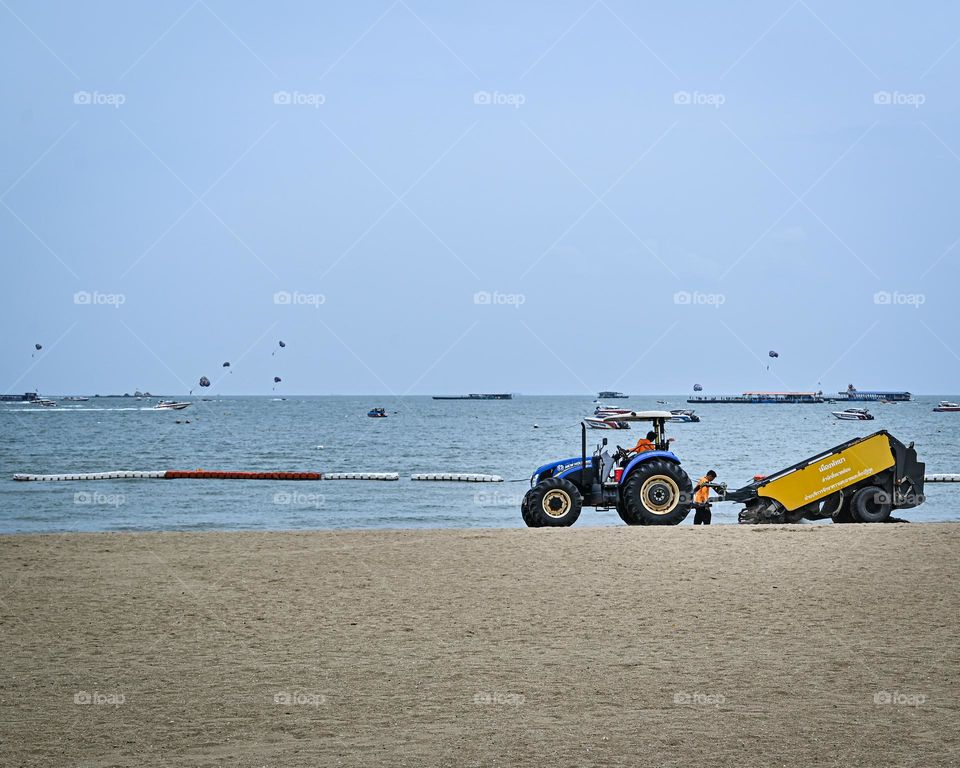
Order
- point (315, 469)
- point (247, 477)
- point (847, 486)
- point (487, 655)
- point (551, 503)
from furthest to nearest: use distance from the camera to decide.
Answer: point (315, 469)
point (247, 477)
point (847, 486)
point (551, 503)
point (487, 655)

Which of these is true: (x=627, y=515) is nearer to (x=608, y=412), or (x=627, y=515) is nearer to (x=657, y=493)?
(x=657, y=493)

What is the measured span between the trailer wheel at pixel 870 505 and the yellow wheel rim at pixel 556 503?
526cm

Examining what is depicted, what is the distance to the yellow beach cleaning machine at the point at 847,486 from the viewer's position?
1930 centimetres

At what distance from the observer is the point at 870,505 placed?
1950 centimetres

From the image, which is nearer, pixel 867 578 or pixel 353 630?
pixel 353 630

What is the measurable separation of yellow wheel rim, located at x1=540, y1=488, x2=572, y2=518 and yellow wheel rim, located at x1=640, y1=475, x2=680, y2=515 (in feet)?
4.46

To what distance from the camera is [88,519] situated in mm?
25906

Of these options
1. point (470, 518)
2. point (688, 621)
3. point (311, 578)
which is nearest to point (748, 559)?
point (688, 621)

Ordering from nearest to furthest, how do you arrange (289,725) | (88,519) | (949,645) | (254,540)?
(289,725) < (949,645) < (254,540) < (88,519)

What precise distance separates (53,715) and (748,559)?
10.0 m

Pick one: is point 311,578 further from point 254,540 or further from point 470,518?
point 470,518

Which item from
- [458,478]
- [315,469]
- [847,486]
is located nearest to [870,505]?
[847,486]

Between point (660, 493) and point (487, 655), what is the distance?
32.6 ft

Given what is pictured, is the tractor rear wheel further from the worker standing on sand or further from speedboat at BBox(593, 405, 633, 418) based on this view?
speedboat at BBox(593, 405, 633, 418)
